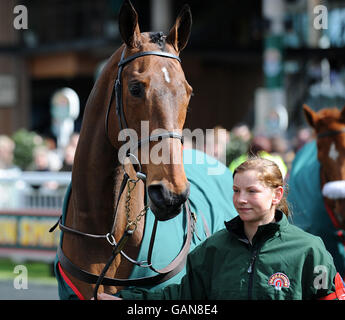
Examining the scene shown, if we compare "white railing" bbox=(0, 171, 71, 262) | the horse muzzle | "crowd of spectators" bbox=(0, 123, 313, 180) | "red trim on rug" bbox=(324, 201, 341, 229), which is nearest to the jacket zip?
the horse muzzle

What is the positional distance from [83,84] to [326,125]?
19.9 m

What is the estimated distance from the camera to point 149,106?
291cm

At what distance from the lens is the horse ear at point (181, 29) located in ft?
10.7

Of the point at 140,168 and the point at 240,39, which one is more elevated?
the point at 240,39

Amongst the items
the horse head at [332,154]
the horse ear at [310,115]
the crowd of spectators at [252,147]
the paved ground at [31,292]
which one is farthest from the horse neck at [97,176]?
the paved ground at [31,292]

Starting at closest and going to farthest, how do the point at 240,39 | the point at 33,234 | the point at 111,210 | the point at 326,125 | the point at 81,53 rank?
the point at 111,210 < the point at 326,125 < the point at 33,234 < the point at 81,53 < the point at 240,39

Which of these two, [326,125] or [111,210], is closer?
[111,210]

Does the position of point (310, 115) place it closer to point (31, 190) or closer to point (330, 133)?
point (330, 133)

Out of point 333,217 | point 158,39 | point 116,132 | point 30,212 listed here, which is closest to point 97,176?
point 116,132

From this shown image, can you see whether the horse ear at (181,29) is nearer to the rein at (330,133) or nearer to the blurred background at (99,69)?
the rein at (330,133)

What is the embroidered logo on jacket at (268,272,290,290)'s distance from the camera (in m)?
2.61

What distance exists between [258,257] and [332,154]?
265 centimetres

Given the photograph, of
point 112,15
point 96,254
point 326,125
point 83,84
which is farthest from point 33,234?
point 83,84

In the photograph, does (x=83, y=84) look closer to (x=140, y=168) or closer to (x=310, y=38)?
(x=310, y=38)
